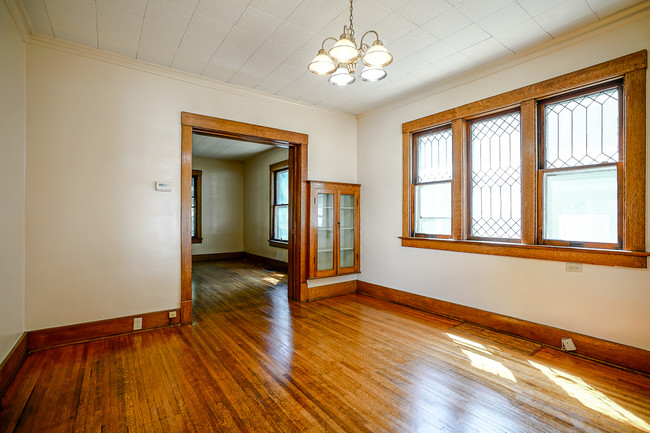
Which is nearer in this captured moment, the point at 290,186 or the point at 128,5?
the point at 128,5

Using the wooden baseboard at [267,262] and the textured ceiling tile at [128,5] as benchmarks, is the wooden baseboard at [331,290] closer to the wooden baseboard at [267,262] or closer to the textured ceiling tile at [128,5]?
the wooden baseboard at [267,262]

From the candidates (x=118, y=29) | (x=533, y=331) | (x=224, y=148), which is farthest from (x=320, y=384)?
(x=224, y=148)

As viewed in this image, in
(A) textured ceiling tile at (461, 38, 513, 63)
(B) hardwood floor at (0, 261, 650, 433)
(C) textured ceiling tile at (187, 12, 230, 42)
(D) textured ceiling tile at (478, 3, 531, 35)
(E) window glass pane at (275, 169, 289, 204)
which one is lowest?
(B) hardwood floor at (0, 261, 650, 433)

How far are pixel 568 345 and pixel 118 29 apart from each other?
5370mm

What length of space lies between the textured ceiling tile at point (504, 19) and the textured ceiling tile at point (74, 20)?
348 centimetres

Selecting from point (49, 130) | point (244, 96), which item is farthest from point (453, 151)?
point (49, 130)

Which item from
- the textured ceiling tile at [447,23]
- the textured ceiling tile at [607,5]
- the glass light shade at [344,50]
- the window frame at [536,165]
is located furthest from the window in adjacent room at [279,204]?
the textured ceiling tile at [607,5]

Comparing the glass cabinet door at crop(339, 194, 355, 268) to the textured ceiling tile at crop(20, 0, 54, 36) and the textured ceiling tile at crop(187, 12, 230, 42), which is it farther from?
the textured ceiling tile at crop(20, 0, 54, 36)

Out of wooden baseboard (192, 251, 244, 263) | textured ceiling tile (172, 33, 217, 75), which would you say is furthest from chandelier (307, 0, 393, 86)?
wooden baseboard (192, 251, 244, 263)

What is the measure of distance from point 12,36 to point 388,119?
4.41m

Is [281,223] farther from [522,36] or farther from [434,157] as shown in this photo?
[522,36]

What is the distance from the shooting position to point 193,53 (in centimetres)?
345

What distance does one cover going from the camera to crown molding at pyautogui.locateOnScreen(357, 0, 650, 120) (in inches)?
108

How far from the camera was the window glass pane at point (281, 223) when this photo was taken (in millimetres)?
7949
